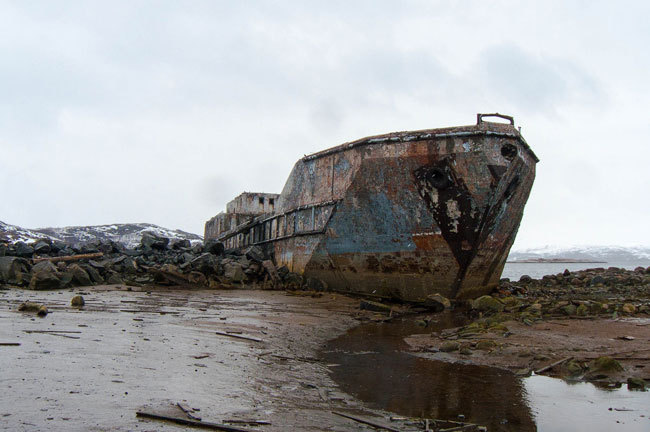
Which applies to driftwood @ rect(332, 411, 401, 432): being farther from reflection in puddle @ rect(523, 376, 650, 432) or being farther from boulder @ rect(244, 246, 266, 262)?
boulder @ rect(244, 246, 266, 262)

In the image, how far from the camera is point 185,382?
2.86 metres

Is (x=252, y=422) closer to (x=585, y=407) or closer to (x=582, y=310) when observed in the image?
(x=585, y=407)

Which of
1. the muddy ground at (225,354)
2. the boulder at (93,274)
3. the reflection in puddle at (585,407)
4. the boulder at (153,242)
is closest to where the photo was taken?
the muddy ground at (225,354)

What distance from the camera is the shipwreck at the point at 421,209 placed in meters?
7.98

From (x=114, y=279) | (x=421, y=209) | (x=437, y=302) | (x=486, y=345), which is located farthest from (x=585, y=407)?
(x=114, y=279)

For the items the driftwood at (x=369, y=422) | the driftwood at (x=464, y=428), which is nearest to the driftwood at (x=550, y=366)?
the driftwood at (x=464, y=428)

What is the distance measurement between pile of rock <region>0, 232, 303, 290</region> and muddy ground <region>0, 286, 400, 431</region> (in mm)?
2901

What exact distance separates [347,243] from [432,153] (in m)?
2.37

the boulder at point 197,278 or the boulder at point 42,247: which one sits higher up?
the boulder at point 42,247

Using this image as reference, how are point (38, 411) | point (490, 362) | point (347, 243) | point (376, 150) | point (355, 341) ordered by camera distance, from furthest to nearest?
point (347, 243) < point (376, 150) < point (355, 341) < point (490, 362) < point (38, 411)

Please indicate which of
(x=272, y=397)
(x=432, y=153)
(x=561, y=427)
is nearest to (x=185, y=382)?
(x=272, y=397)

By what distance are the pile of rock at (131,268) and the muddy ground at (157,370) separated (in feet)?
9.52

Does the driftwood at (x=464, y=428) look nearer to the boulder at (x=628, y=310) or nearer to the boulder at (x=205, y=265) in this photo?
the boulder at (x=628, y=310)

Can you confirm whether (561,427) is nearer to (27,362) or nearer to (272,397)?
(272,397)
